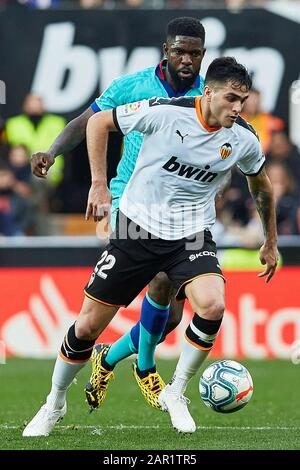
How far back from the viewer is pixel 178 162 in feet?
24.7

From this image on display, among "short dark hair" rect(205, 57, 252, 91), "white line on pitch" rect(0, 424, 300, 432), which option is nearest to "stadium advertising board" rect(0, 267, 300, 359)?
"white line on pitch" rect(0, 424, 300, 432)

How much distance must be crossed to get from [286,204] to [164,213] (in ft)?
23.3

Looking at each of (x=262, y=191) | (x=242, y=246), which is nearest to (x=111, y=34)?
(x=242, y=246)

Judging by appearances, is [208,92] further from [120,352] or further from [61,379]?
[120,352]

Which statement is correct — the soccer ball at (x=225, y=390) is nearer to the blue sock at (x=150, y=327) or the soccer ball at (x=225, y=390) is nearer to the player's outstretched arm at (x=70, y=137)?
the blue sock at (x=150, y=327)

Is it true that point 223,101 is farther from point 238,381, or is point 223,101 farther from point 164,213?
point 238,381

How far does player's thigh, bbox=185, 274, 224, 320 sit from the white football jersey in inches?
16.6

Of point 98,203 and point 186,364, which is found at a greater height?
point 98,203

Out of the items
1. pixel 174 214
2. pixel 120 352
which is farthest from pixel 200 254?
pixel 120 352

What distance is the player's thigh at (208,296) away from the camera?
7328 millimetres

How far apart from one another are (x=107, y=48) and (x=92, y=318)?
8.55 meters

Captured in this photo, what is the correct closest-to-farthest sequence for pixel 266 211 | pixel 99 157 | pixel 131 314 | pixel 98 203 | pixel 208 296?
pixel 98 203
pixel 208 296
pixel 99 157
pixel 266 211
pixel 131 314

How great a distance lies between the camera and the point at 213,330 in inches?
294

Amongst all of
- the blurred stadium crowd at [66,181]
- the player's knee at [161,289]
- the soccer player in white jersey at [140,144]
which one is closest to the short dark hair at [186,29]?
the soccer player in white jersey at [140,144]
